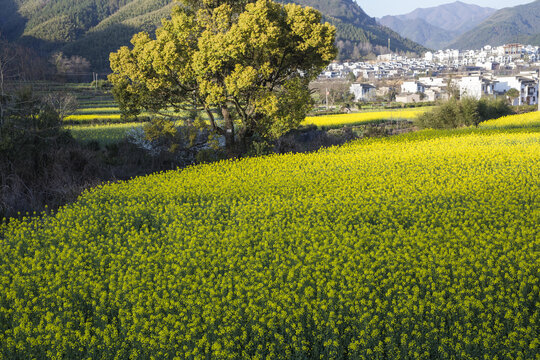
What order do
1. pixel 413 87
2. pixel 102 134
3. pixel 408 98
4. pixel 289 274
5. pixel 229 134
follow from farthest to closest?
pixel 413 87 → pixel 408 98 → pixel 102 134 → pixel 229 134 → pixel 289 274

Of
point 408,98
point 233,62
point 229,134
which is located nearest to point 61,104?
point 229,134

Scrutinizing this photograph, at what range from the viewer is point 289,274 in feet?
19.8

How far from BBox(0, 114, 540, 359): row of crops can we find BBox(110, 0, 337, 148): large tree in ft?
22.6

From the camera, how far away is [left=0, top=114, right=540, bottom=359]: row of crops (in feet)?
16.3

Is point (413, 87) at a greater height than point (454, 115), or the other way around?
point (413, 87)

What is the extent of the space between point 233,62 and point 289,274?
528 inches

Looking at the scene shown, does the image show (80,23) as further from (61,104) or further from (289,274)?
(289,274)

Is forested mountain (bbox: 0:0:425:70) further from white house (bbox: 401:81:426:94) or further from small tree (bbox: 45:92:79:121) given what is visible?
white house (bbox: 401:81:426:94)

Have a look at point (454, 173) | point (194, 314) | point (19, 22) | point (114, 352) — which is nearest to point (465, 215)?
point (454, 173)

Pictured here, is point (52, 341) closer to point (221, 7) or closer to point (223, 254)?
point (223, 254)

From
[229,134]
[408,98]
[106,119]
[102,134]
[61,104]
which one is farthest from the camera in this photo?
[408,98]

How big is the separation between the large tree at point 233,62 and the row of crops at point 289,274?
690cm

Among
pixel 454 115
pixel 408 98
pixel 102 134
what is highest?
pixel 408 98

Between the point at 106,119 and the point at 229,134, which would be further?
the point at 106,119
